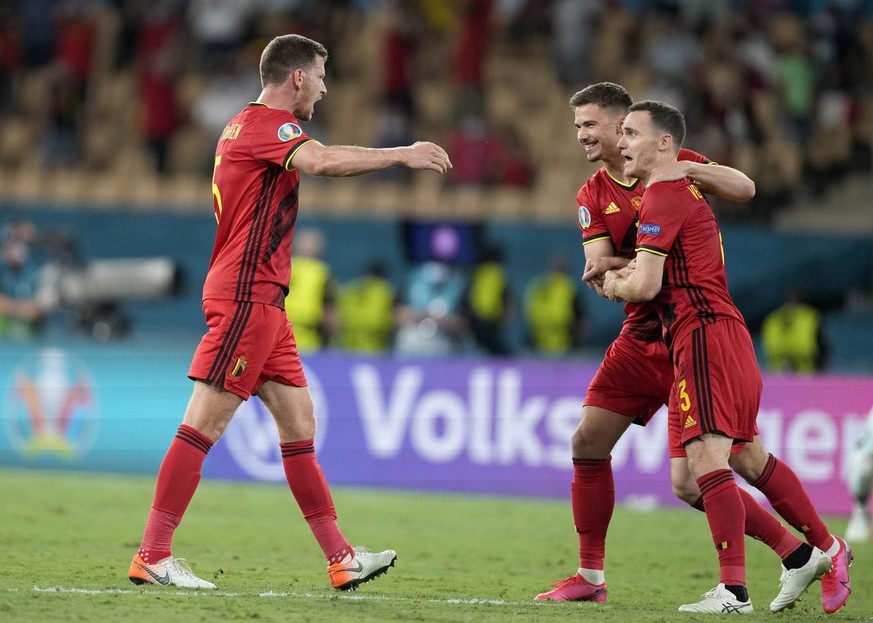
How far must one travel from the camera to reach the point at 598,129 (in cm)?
651

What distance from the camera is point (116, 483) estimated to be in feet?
40.1

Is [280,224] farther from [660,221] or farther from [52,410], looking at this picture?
[52,410]

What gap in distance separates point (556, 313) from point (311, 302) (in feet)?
9.70

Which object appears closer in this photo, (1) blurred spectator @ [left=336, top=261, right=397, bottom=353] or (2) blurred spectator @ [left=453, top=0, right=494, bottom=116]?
(1) blurred spectator @ [left=336, top=261, right=397, bottom=353]

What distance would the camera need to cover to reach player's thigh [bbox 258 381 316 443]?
636cm

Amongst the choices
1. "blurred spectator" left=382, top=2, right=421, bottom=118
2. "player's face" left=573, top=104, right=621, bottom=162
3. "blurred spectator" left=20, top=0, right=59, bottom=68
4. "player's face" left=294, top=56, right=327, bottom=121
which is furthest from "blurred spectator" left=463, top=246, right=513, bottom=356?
"player's face" left=294, top=56, right=327, bottom=121

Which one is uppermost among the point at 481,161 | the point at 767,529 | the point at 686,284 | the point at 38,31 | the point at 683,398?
the point at 38,31

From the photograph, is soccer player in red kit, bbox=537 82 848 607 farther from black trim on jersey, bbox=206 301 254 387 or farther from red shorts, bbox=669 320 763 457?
black trim on jersey, bbox=206 301 254 387

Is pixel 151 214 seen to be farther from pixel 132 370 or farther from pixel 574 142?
pixel 574 142

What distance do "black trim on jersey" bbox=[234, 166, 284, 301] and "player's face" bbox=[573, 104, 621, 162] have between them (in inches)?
54.7

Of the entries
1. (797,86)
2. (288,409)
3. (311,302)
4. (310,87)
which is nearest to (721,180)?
(310,87)

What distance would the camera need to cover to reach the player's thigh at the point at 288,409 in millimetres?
6359

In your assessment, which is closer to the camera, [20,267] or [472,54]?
[20,267]

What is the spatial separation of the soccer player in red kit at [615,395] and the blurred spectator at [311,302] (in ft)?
23.3
